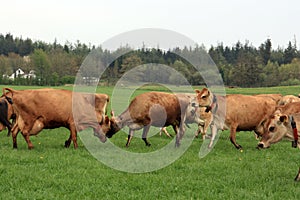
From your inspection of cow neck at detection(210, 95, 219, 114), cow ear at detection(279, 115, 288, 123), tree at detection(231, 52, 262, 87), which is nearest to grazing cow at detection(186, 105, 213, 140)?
cow neck at detection(210, 95, 219, 114)

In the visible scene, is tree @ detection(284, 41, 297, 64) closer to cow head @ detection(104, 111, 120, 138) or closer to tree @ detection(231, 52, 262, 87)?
tree @ detection(231, 52, 262, 87)

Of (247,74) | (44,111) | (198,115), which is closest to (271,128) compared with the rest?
(198,115)

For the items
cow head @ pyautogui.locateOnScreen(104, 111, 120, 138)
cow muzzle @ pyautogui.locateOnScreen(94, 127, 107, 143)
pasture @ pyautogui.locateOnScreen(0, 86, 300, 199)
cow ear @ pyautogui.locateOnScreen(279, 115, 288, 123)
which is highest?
cow ear @ pyautogui.locateOnScreen(279, 115, 288, 123)

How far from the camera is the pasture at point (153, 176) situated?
7.75 metres

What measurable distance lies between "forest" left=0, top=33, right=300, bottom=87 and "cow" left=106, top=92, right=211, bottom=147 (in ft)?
3.46

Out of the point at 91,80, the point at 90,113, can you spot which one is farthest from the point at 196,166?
the point at 91,80

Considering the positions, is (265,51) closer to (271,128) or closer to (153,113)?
(153,113)

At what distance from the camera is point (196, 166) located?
10.3 metres

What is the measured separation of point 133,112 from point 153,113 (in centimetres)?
71

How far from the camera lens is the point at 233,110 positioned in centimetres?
1398

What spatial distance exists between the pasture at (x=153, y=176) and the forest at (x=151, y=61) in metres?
3.18

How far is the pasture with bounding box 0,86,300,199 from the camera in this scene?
7746mm

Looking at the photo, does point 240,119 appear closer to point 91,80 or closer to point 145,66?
point 145,66

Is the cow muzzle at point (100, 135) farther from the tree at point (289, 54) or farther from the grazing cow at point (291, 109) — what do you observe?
the tree at point (289, 54)
